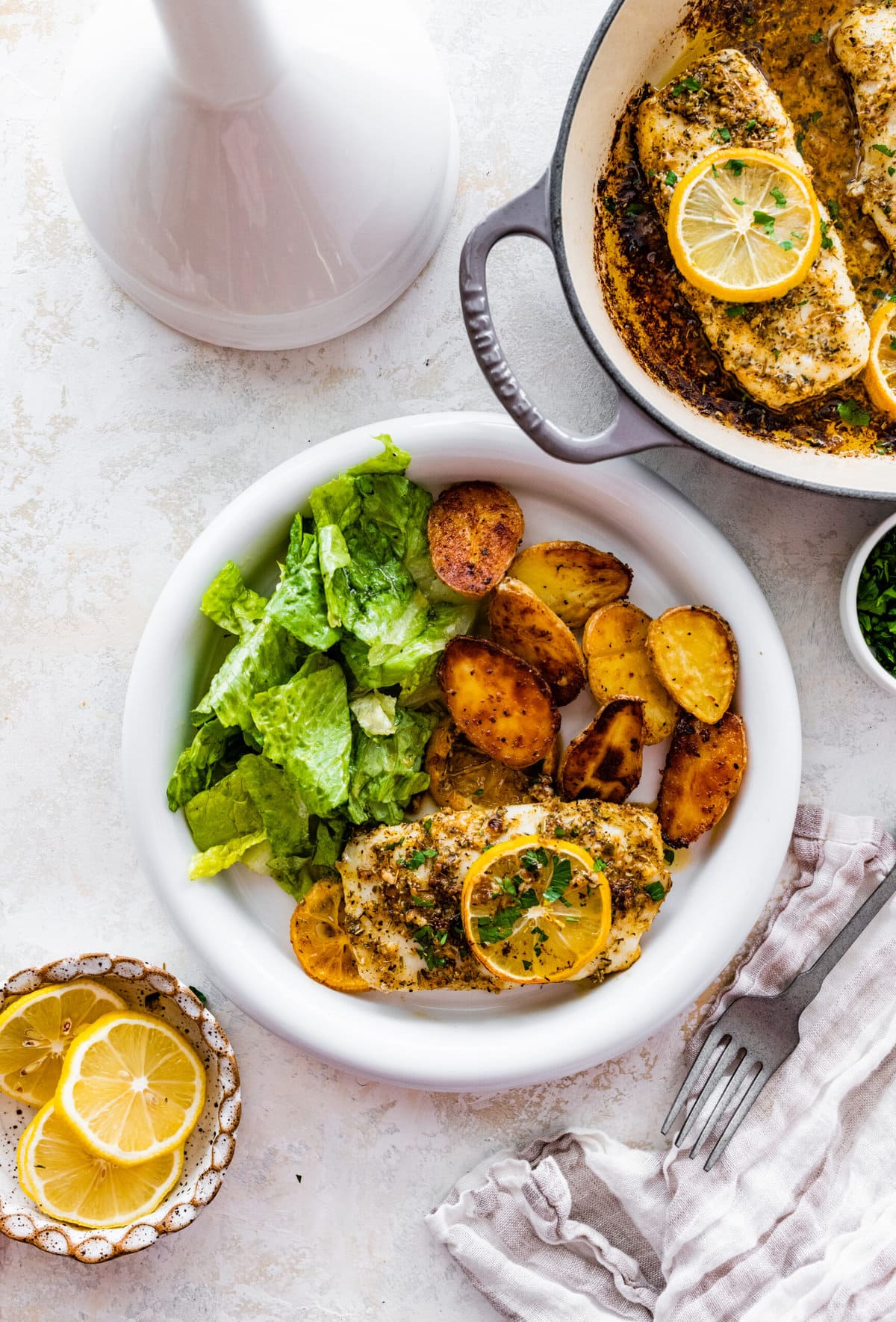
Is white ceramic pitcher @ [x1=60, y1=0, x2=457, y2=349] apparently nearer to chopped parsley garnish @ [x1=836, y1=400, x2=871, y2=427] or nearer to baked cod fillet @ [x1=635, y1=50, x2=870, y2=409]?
baked cod fillet @ [x1=635, y1=50, x2=870, y2=409]

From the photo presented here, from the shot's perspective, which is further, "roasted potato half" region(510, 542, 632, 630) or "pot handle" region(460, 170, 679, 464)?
"roasted potato half" region(510, 542, 632, 630)

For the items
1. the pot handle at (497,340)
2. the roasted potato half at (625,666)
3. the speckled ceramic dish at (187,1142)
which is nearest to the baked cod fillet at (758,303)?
the pot handle at (497,340)

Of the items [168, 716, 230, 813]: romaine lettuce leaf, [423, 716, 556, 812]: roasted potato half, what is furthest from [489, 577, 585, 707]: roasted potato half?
[168, 716, 230, 813]: romaine lettuce leaf

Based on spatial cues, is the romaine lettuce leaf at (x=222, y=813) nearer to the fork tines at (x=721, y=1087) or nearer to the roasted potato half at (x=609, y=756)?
the roasted potato half at (x=609, y=756)

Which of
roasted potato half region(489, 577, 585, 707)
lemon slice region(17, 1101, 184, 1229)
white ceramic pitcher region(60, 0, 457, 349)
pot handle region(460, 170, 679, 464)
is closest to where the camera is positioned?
white ceramic pitcher region(60, 0, 457, 349)

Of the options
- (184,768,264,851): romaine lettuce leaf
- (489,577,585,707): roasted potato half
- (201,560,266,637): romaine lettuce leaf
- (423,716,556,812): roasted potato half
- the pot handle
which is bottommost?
(184,768,264,851): romaine lettuce leaf

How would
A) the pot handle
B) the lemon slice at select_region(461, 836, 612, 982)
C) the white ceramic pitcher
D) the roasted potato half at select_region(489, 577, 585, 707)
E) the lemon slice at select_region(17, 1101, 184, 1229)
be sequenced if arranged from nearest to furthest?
the white ceramic pitcher < the pot handle < the lemon slice at select_region(461, 836, 612, 982) < the roasted potato half at select_region(489, 577, 585, 707) < the lemon slice at select_region(17, 1101, 184, 1229)

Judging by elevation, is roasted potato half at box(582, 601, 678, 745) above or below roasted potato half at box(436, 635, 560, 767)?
above

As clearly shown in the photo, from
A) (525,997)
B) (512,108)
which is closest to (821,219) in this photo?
(512,108)
